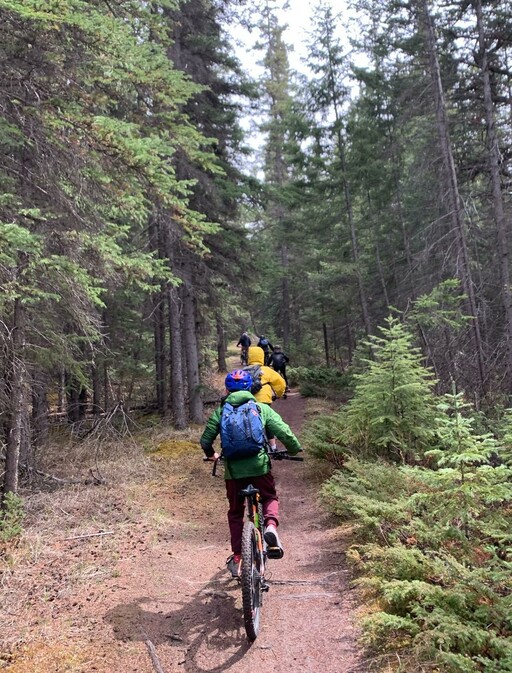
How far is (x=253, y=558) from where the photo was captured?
3.88 m

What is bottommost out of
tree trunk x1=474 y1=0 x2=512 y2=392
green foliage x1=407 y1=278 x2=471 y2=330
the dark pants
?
the dark pants

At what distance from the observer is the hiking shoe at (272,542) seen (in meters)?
4.16

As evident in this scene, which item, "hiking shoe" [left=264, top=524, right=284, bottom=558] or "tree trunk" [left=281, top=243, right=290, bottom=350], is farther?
"tree trunk" [left=281, top=243, right=290, bottom=350]

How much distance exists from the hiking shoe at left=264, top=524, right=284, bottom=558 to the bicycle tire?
0.16m

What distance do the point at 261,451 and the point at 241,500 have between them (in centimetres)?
56

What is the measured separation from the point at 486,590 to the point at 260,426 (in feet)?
6.93

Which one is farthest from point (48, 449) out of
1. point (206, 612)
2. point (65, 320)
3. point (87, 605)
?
point (206, 612)

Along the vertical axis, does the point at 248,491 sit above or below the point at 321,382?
below

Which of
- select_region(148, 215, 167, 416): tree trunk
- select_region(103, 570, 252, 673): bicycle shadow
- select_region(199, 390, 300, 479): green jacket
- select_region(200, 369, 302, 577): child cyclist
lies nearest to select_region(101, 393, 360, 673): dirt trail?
select_region(103, 570, 252, 673): bicycle shadow

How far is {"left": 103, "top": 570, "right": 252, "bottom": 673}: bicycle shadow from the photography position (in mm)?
3604

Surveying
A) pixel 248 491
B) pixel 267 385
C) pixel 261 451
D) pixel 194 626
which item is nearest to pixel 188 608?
pixel 194 626

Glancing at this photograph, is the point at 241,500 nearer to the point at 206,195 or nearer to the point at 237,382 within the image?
the point at 237,382

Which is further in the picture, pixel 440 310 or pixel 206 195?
pixel 206 195

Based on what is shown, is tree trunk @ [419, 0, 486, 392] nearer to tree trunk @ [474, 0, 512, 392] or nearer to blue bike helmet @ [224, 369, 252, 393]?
tree trunk @ [474, 0, 512, 392]
